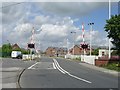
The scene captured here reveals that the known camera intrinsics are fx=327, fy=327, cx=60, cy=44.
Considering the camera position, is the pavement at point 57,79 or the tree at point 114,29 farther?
the tree at point 114,29

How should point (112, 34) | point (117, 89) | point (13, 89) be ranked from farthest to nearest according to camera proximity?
point (112, 34) → point (117, 89) → point (13, 89)

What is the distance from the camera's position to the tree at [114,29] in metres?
38.3

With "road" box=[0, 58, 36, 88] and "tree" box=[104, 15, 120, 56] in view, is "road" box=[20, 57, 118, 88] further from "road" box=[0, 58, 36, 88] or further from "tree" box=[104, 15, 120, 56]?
"tree" box=[104, 15, 120, 56]

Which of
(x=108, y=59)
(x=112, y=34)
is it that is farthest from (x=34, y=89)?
(x=108, y=59)

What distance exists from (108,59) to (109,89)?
30.3m

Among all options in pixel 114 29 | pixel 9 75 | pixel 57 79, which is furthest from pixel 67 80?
pixel 114 29

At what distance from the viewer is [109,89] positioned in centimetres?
1584

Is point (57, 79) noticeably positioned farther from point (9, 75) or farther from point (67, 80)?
point (9, 75)

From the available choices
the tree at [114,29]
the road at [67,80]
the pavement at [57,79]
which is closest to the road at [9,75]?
the pavement at [57,79]

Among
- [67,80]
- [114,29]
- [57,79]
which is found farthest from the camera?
[114,29]

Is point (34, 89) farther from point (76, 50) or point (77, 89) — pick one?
point (76, 50)

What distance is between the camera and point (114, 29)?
126 ft

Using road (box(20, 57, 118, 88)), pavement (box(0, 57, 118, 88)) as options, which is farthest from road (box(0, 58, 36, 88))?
road (box(20, 57, 118, 88))

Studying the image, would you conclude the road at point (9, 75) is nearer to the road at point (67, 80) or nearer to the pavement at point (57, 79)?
the pavement at point (57, 79)
